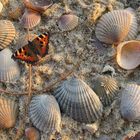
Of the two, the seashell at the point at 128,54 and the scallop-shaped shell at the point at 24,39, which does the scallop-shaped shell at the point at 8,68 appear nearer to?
Answer: the scallop-shaped shell at the point at 24,39

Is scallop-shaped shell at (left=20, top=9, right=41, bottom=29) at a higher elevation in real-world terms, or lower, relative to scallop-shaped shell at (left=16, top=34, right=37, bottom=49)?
higher

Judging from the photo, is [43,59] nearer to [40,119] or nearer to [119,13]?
[40,119]

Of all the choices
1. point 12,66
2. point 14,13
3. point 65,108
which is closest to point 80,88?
point 65,108

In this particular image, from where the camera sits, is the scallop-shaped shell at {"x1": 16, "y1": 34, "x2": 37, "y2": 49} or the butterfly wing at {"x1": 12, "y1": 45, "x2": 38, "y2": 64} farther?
the scallop-shaped shell at {"x1": 16, "y1": 34, "x2": 37, "y2": 49}

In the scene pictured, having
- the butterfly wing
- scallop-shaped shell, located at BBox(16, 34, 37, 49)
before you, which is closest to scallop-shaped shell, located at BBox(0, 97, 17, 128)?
the butterfly wing

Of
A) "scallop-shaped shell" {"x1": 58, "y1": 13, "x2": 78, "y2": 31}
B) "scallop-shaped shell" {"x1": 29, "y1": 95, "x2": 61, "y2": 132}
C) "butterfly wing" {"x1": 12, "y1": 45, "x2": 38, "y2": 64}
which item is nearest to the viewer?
"scallop-shaped shell" {"x1": 29, "y1": 95, "x2": 61, "y2": 132}

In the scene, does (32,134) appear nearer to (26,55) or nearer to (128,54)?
(26,55)

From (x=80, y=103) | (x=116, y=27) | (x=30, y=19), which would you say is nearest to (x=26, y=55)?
(x=30, y=19)

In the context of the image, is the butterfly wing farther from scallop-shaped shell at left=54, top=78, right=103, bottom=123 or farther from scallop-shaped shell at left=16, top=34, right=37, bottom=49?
scallop-shaped shell at left=54, top=78, right=103, bottom=123
